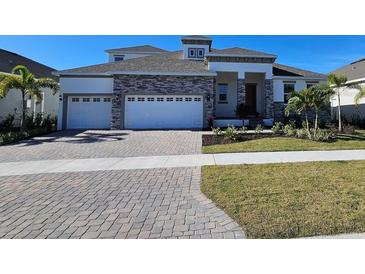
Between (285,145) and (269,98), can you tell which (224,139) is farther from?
(269,98)

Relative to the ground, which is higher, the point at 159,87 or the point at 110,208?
the point at 159,87

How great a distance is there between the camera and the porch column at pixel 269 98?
724 inches

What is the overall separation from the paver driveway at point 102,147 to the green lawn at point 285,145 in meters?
1.17

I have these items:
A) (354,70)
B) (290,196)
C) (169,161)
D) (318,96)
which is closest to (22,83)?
(169,161)

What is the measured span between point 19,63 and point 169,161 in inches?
833

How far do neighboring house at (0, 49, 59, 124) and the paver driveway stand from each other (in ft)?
19.1

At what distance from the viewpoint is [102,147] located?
1095 cm

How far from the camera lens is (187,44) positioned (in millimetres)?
22438

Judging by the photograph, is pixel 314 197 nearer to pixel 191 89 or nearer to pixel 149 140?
pixel 149 140

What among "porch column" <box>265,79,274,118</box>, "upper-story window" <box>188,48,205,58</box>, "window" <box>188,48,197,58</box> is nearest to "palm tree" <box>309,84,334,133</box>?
"porch column" <box>265,79,274,118</box>

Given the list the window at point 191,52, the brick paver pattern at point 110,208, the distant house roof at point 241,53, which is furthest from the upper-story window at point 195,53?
the brick paver pattern at point 110,208

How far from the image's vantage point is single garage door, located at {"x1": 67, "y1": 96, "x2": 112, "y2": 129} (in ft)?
56.5

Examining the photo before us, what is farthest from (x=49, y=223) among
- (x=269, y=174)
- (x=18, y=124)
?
(x=18, y=124)
